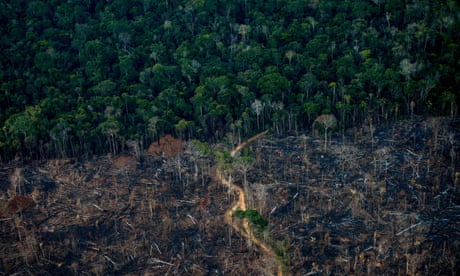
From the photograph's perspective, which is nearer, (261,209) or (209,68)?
(261,209)

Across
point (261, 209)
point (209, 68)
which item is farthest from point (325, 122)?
point (209, 68)

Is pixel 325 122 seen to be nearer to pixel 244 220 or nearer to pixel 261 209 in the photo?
pixel 261 209

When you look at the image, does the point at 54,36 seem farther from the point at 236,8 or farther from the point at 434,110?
the point at 434,110

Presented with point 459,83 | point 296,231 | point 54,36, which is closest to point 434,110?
point 459,83

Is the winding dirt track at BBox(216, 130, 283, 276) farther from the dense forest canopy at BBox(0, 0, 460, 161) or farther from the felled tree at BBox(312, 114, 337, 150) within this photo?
the felled tree at BBox(312, 114, 337, 150)

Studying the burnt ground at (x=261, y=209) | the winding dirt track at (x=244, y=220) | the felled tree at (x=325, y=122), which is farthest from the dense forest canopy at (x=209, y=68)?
the winding dirt track at (x=244, y=220)

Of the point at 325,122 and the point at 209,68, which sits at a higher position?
the point at 209,68

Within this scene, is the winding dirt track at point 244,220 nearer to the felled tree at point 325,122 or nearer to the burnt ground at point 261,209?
the burnt ground at point 261,209
